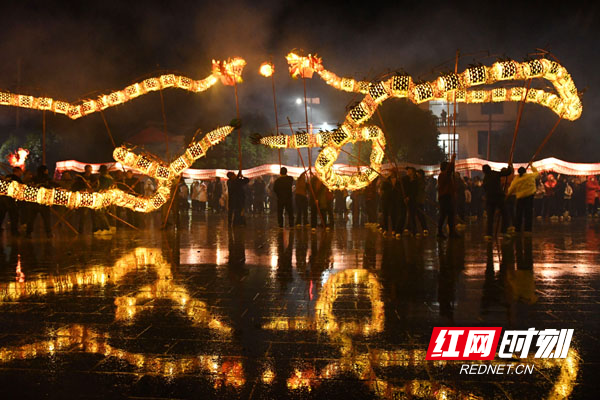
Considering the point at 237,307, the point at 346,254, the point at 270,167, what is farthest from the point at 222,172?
the point at 237,307

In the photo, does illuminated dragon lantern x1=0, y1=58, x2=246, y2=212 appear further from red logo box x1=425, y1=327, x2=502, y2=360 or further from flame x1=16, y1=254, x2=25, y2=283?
red logo box x1=425, y1=327, x2=502, y2=360

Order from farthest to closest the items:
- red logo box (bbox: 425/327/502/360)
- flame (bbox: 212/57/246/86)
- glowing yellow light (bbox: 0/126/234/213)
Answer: flame (bbox: 212/57/246/86)
glowing yellow light (bbox: 0/126/234/213)
red logo box (bbox: 425/327/502/360)

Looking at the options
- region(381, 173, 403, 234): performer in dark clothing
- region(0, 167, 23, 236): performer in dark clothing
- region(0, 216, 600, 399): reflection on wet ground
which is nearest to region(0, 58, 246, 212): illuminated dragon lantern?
region(0, 167, 23, 236): performer in dark clothing

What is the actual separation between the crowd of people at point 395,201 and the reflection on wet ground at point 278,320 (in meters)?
3.31

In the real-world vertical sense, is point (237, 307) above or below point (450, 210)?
below

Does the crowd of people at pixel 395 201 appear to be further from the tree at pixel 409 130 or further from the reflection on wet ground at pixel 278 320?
the tree at pixel 409 130

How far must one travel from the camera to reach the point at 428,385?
3154 millimetres

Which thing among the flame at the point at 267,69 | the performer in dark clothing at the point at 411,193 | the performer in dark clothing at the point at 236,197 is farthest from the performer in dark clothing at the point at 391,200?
the performer in dark clothing at the point at 236,197

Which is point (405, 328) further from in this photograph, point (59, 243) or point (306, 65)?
point (306, 65)

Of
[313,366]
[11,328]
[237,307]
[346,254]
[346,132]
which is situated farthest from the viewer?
[346,132]

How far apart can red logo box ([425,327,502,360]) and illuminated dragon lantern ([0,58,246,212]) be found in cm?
999

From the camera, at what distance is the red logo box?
3674mm

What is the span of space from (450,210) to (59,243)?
930cm

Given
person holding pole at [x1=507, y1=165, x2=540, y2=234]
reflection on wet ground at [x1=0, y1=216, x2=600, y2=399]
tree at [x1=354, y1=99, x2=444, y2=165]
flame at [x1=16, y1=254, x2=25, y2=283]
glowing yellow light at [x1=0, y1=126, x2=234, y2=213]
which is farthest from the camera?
tree at [x1=354, y1=99, x2=444, y2=165]
